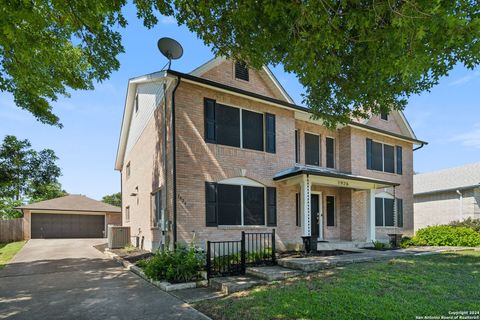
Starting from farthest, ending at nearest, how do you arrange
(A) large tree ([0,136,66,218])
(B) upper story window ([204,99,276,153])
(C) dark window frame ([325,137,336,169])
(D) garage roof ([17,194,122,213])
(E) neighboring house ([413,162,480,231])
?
1. (A) large tree ([0,136,66,218])
2. (D) garage roof ([17,194,122,213])
3. (E) neighboring house ([413,162,480,231])
4. (C) dark window frame ([325,137,336,169])
5. (B) upper story window ([204,99,276,153])

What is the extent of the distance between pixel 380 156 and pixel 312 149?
15.0ft

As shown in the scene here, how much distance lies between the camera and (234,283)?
7.00 metres

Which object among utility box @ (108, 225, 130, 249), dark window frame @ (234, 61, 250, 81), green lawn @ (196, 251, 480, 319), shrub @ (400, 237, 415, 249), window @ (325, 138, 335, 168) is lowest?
shrub @ (400, 237, 415, 249)

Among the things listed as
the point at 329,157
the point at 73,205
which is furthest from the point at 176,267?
the point at 73,205

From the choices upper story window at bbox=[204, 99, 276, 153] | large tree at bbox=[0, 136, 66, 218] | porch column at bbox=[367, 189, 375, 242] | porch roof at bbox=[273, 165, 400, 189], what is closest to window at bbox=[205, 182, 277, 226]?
porch roof at bbox=[273, 165, 400, 189]

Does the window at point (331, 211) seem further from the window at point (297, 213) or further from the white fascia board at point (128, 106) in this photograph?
the white fascia board at point (128, 106)

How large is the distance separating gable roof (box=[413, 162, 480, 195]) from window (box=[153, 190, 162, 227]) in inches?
718

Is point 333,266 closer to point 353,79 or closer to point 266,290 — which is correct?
point 266,290

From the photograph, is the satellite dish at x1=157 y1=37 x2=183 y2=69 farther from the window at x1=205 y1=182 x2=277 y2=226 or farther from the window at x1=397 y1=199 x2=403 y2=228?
the window at x1=397 y1=199 x2=403 y2=228

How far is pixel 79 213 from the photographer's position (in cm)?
2591

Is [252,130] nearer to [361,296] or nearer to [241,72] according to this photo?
[241,72]

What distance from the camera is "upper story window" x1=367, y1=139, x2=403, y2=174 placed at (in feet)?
52.1

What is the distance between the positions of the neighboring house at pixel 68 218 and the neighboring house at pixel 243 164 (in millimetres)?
11903

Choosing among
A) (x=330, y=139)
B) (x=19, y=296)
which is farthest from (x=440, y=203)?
(x=19, y=296)
